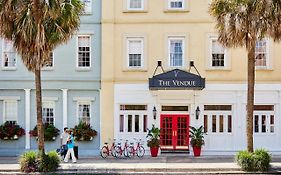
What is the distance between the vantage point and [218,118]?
97.5ft

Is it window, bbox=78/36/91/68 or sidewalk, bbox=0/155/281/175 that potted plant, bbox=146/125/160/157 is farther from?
window, bbox=78/36/91/68

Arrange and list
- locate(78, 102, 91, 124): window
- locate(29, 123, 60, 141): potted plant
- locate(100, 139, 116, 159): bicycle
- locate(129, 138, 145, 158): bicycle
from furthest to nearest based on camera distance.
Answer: locate(78, 102, 91, 124): window, locate(29, 123, 60, 141): potted plant, locate(129, 138, 145, 158): bicycle, locate(100, 139, 116, 159): bicycle

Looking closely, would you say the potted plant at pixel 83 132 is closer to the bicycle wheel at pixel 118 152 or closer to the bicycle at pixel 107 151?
the bicycle at pixel 107 151

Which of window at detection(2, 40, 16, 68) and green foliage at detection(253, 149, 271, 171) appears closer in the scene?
green foliage at detection(253, 149, 271, 171)

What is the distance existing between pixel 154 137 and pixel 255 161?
806cm

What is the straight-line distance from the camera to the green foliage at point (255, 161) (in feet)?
71.8

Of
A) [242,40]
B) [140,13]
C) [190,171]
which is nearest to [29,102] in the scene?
[140,13]

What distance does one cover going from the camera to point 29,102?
29.9 meters

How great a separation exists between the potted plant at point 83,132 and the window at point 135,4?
23.2ft

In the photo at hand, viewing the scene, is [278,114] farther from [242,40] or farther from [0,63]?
[0,63]

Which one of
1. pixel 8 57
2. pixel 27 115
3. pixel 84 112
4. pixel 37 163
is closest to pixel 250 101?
pixel 37 163

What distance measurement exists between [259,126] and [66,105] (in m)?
10.8

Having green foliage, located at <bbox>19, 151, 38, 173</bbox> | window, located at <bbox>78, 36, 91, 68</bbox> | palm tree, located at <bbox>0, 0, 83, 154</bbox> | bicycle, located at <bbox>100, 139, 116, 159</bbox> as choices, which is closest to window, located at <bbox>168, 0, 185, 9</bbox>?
window, located at <bbox>78, 36, 91, 68</bbox>

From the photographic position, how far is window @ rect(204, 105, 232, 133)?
29625 millimetres
